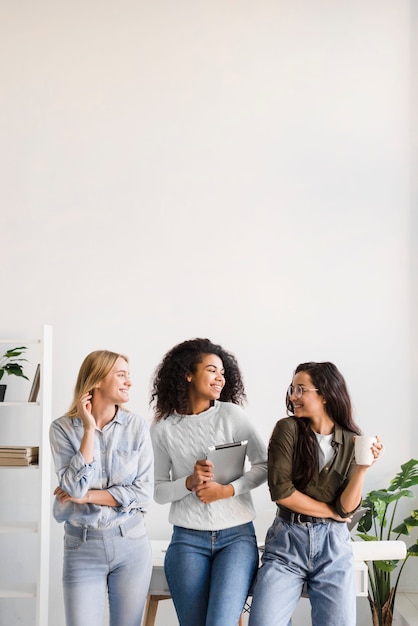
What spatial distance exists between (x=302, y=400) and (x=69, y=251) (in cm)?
198

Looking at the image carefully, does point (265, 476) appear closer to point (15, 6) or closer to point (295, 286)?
point (295, 286)

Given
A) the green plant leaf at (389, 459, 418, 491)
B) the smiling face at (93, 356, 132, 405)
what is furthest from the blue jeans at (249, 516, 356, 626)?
the green plant leaf at (389, 459, 418, 491)

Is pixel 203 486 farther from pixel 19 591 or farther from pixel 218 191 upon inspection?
pixel 218 191

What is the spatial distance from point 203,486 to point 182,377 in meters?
0.41

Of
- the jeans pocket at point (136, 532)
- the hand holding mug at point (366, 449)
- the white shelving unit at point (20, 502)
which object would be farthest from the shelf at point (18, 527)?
the hand holding mug at point (366, 449)

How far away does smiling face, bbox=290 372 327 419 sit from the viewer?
8.84 feet

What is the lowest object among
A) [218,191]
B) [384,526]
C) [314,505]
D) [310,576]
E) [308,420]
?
[384,526]

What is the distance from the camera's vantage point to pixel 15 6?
14.4 feet

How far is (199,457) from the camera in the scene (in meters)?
2.77

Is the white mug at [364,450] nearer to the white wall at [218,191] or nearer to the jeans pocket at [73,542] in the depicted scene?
the jeans pocket at [73,542]

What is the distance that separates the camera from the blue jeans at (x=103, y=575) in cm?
247

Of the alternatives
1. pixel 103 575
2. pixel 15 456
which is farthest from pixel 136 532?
pixel 15 456

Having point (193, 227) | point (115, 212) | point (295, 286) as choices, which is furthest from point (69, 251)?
point (295, 286)

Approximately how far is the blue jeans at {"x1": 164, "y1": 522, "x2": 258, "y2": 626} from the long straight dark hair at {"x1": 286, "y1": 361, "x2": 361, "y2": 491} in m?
0.27
